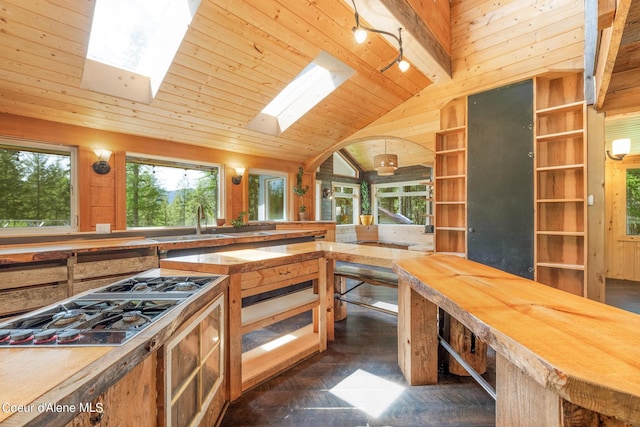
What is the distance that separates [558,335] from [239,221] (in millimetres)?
4264

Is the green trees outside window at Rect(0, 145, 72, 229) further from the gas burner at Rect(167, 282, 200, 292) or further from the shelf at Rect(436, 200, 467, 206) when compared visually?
the shelf at Rect(436, 200, 467, 206)

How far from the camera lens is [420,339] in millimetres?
2008

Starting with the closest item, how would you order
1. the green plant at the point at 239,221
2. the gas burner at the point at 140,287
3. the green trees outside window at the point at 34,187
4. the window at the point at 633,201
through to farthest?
the gas burner at the point at 140,287
the green trees outside window at the point at 34,187
the green plant at the point at 239,221
the window at the point at 633,201

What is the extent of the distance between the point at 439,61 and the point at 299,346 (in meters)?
3.59

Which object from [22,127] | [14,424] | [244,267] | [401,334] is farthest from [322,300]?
[22,127]

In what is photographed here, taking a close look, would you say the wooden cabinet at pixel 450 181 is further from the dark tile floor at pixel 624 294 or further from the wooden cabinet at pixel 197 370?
the wooden cabinet at pixel 197 370

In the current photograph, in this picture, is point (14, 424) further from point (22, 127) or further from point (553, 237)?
point (553, 237)

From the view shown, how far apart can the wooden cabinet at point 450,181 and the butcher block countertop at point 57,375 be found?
152 inches

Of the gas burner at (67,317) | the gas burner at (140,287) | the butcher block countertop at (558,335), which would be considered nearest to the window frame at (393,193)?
the butcher block countertop at (558,335)

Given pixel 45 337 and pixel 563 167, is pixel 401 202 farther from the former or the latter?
pixel 45 337

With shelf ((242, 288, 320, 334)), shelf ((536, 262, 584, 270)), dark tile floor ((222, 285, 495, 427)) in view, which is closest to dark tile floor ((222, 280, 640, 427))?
dark tile floor ((222, 285, 495, 427))

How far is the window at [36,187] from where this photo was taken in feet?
9.27

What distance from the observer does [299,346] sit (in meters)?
2.38

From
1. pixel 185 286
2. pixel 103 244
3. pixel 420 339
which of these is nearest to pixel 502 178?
pixel 420 339
